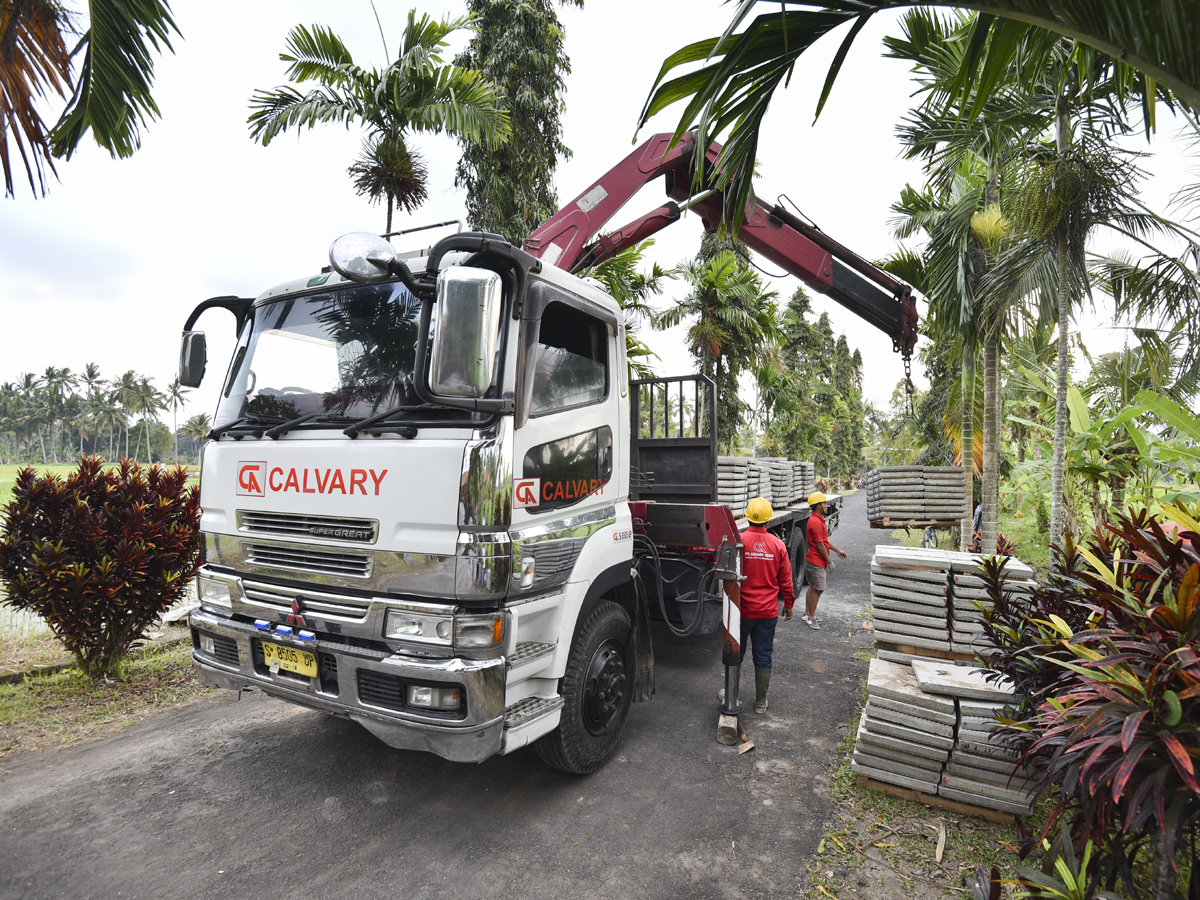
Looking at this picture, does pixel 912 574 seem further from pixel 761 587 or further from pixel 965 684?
pixel 761 587

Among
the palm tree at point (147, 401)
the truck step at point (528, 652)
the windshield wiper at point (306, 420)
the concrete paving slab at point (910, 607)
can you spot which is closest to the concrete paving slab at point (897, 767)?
the concrete paving slab at point (910, 607)

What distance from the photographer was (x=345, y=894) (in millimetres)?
2701

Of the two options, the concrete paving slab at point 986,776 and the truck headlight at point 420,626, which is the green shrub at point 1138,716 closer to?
the concrete paving slab at point 986,776

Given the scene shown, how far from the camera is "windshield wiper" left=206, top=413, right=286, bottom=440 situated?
343 cm

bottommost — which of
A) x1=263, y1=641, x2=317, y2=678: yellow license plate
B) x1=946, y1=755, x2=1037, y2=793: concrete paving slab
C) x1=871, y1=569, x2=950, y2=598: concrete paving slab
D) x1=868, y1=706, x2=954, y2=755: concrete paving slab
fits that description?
x1=946, y1=755, x2=1037, y2=793: concrete paving slab

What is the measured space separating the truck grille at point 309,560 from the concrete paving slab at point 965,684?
3.31m

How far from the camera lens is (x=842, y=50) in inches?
93.7

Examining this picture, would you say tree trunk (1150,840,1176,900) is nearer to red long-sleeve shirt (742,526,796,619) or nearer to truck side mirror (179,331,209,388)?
red long-sleeve shirt (742,526,796,619)

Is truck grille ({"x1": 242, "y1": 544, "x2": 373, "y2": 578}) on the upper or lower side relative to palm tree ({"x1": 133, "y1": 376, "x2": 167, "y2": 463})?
lower

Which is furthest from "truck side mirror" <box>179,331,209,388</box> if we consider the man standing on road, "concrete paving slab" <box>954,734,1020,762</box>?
the man standing on road


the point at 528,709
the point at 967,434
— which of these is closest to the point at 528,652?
the point at 528,709

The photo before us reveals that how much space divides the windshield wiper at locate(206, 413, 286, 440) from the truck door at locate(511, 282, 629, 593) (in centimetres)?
151

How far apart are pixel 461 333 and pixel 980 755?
364cm

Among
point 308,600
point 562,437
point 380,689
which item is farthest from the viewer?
point 562,437
